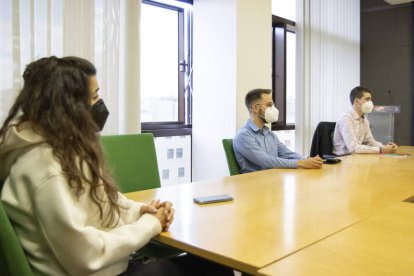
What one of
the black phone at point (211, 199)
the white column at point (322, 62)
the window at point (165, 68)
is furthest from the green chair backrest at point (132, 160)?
the white column at point (322, 62)

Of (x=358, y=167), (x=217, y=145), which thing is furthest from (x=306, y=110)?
(x=358, y=167)

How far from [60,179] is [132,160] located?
1.06m

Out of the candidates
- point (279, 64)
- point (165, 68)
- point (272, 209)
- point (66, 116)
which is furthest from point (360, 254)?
point (279, 64)

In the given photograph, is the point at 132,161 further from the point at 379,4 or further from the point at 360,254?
the point at 379,4

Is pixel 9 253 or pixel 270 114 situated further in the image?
pixel 270 114

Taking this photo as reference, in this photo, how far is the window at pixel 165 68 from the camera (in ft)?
10.5

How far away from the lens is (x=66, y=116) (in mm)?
1027

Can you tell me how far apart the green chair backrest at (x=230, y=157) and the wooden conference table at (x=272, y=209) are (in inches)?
11.9

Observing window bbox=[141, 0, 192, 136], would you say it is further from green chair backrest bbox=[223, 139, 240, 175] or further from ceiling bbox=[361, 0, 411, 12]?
ceiling bbox=[361, 0, 411, 12]

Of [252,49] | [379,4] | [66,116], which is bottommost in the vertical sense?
[66,116]

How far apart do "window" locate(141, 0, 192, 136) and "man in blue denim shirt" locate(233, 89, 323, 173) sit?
32.1 inches

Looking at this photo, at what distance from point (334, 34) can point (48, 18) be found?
12.7 ft

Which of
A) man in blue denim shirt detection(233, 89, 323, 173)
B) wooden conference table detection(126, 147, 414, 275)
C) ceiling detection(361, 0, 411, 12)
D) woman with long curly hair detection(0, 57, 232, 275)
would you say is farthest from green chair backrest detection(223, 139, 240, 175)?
ceiling detection(361, 0, 411, 12)

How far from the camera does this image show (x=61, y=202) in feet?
3.02
